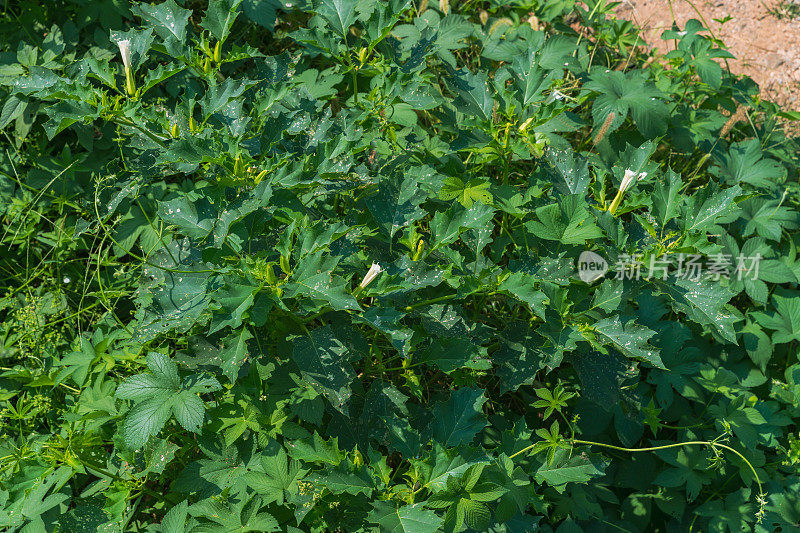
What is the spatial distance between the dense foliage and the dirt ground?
970mm

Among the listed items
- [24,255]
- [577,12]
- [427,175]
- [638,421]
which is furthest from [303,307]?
[577,12]

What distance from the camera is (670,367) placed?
8.39 ft

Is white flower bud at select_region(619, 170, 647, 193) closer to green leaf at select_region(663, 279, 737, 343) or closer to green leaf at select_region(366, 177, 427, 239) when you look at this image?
green leaf at select_region(663, 279, 737, 343)

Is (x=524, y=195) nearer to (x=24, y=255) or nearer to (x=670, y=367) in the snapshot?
(x=670, y=367)

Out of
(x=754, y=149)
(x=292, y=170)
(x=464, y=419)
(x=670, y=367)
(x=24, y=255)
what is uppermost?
(x=292, y=170)

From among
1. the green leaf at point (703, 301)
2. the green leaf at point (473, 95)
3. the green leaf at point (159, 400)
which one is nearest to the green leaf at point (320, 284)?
the green leaf at point (159, 400)

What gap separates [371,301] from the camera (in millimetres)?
2436

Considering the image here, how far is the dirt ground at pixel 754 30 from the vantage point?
12.8 feet

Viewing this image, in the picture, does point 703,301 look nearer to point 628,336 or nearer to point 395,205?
point 628,336

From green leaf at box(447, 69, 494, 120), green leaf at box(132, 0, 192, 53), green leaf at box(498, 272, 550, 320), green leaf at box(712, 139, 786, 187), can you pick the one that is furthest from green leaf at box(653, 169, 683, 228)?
green leaf at box(132, 0, 192, 53)

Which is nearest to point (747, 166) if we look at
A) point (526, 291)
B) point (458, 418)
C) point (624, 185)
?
point (624, 185)

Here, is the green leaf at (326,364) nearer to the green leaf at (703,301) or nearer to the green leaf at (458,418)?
the green leaf at (458,418)

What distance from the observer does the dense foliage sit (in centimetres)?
195

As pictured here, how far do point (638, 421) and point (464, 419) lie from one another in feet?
2.65
